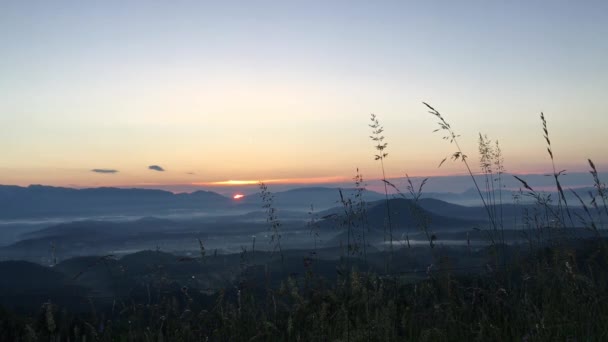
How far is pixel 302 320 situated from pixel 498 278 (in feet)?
6.89

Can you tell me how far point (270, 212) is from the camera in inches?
251

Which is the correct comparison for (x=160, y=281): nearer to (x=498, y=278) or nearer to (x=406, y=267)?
(x=406, y=267)

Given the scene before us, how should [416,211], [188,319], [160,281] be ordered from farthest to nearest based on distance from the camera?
[416,211]
[160,281]
[188,319]

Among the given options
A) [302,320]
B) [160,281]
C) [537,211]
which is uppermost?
[537,211]

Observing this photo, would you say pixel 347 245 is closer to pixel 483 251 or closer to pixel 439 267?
pixel 439 267

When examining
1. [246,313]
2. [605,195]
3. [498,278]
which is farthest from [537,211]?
[246,313]

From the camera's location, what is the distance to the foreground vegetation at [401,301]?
144 inches

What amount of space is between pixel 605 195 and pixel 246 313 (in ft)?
12.6

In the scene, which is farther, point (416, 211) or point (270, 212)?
point (270, 212)

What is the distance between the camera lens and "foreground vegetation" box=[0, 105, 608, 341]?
3.66 metres

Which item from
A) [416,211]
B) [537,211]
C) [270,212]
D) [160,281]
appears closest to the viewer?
[160,281]

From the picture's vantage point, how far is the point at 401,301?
6.18m

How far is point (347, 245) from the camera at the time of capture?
5.41m

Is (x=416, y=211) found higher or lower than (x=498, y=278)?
higher
